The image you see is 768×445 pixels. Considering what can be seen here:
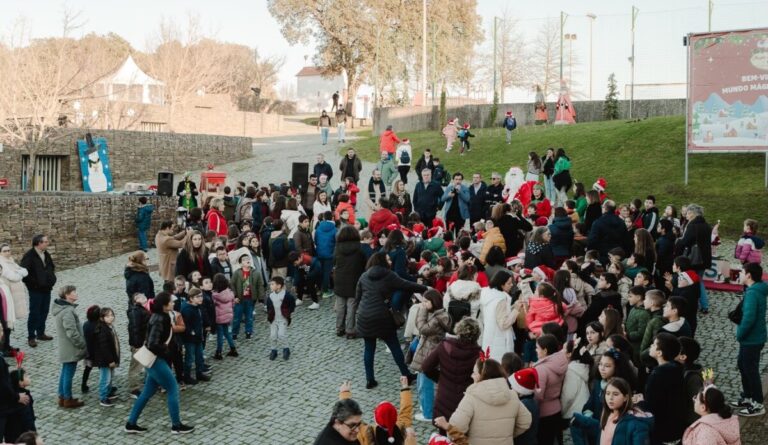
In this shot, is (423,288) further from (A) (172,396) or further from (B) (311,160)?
(B) (311,160)

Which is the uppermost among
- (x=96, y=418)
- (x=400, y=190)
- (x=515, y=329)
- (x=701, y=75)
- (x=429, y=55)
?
(x=429, y=55)

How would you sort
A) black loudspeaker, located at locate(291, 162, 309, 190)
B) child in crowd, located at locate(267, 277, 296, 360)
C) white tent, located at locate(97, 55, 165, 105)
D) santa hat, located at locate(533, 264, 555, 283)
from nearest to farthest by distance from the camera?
santa hat, located at locate(533, 264, 555, 283)
child in crowd, located at locate(267, 277, 296, 360)
black loudspeaker, located at locate(291, 162, 309, 190)
white tent, located at locate(97, 55, 165, 105)

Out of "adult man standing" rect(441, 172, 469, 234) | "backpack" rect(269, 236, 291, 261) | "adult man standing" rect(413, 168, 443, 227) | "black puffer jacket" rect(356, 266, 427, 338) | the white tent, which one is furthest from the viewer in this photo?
the white tent

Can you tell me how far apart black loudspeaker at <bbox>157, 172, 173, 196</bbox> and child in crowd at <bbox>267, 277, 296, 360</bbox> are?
37.9 feet

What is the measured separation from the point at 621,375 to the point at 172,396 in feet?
16.3

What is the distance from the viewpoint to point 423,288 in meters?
10.2

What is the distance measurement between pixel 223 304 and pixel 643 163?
16.7 m

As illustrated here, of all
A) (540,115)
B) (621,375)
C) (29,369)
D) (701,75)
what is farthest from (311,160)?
(621,375)

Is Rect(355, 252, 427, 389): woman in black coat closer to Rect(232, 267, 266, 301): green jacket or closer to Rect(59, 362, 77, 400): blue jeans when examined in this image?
Rect(232, 267, 266, 301): green jacket

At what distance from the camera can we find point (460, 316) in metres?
8.99

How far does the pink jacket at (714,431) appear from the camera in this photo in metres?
6.14

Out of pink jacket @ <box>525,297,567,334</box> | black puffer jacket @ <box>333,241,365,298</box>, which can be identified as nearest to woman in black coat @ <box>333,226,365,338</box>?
black puffer jacket @ <box>333,241,365,298</box>

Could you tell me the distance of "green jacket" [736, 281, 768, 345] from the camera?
8859 millimetres

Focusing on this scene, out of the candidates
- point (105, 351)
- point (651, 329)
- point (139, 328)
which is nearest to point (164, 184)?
point (105, 351)
